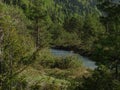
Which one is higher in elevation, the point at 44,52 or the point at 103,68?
the point at 103,68

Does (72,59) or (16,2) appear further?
(16,2)

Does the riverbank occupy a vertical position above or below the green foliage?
below

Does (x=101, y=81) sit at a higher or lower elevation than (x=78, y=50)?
higher

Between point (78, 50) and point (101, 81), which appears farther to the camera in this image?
point (78, 50)

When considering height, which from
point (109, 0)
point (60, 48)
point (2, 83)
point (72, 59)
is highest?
point (109, 0)

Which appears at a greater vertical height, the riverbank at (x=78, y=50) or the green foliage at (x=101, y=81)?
the green foliage at (x=101, y=81)

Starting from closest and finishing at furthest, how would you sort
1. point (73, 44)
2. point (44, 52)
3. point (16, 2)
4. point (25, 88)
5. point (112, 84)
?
point (112, 84), point (25, 88), point (44, 52), point (73, 44), point (16, 2)

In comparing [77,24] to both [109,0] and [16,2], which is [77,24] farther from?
[109,0]

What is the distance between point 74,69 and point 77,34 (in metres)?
74.1

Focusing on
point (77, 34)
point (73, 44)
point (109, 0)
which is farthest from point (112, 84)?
point (77, 34)

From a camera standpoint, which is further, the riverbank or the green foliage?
the riverbank

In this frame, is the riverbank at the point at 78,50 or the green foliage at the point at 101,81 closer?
the green foliage at the point at 101,81

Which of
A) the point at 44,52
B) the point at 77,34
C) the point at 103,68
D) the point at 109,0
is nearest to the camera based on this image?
the point at 109,0

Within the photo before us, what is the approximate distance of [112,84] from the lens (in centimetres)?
1925
